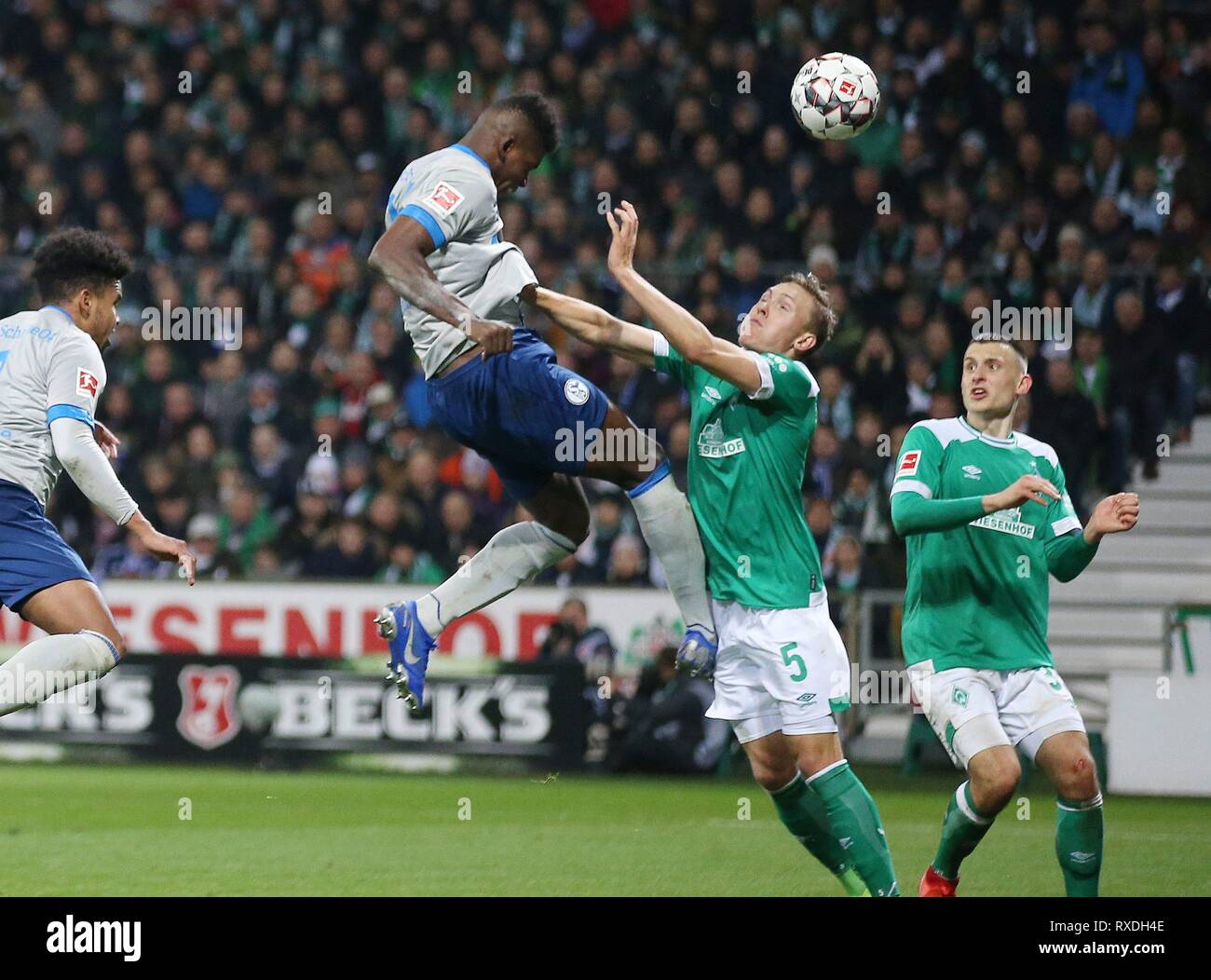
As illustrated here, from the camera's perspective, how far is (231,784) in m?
11.8

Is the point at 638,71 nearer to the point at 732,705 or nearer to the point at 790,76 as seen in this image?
the point at 790,76

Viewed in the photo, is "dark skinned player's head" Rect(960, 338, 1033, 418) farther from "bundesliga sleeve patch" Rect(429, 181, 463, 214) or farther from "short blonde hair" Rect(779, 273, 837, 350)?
"bundesliga sleeve patch" Rect(429, 181, 463, 214)

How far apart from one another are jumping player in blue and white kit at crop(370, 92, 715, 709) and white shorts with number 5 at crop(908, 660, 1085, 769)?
946 millimetres

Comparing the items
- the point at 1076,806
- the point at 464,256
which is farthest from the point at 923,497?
the point at 464,256

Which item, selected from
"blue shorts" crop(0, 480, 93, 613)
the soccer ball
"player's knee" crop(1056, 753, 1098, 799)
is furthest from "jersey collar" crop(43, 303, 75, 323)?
"player's knee" crop(1056, 753, 1098, 799)

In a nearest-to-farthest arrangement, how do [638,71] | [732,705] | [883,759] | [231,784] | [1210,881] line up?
[732,705]
[1210,881]
[231,784]
[883,759]
[638,71]

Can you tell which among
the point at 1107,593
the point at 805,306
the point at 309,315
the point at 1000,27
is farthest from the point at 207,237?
the point at 805,306

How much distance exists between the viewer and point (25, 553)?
6941 mm

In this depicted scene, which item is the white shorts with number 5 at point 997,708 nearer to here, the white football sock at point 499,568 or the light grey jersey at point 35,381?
the white football sock at point 499,568

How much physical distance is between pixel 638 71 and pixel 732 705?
1093 cm

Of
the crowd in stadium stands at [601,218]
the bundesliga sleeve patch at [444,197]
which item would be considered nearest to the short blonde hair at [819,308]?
the bundesliga sleeve patch at [444,197]

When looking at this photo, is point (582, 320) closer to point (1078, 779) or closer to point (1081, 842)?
point (1078, 779)

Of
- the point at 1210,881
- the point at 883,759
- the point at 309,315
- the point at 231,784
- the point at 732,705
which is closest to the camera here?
the point at 732,705

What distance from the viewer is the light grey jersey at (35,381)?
693 cm
